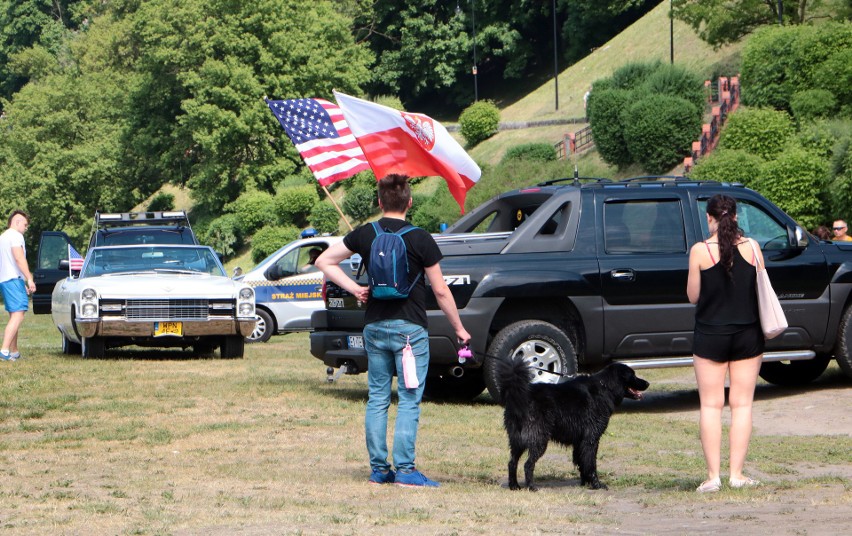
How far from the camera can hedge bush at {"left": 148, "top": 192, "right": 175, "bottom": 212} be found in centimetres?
7975

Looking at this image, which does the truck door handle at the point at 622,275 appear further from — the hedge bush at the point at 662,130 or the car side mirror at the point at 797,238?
the hedge bush at the point at 662,130

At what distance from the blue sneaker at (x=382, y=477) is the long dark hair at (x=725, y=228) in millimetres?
2500

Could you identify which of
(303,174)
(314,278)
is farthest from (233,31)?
(314,278)

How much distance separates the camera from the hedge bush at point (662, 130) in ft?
153

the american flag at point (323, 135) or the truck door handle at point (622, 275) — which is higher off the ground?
the american flag at point (323, 135)

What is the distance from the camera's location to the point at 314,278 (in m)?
22.9

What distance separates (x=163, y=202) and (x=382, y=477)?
7361cm

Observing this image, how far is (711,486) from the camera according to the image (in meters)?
8.34

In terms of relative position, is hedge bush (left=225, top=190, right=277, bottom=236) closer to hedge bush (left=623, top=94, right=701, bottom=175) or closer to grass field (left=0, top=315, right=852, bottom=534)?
hedge bush (left=623, top=94, right=701, bottom=175)

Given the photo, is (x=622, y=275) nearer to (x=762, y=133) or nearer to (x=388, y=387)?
(x=388, y=387)

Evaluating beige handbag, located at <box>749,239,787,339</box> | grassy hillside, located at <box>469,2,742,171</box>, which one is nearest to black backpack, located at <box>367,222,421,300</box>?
beige handbag, located at <box>749,239,787,339</box>

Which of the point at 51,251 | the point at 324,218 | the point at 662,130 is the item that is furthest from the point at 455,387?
the point at 324,218

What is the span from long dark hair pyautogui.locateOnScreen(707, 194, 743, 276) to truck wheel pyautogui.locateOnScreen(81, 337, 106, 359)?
1147 centimetres

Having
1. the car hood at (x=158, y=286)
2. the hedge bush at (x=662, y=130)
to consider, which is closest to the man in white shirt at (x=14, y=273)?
the car hood at (x=158, y=286)
